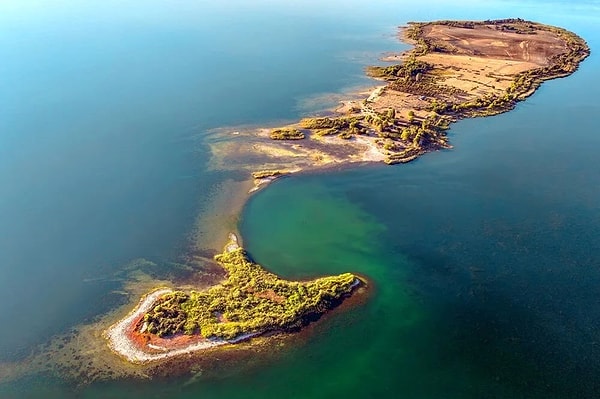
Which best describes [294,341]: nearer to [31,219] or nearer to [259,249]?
[259,249]

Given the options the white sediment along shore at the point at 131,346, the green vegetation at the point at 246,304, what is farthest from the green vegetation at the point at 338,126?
the white sediment along shore at the point at 131,346

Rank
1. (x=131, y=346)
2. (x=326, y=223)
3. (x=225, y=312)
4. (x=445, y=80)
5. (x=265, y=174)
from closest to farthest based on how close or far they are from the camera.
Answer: (x=131, y=346), (x=225, y=312), (x=326, y=223), (x=265, y=174), (x=445, y=80)

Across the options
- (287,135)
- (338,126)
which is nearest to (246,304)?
(287,135)

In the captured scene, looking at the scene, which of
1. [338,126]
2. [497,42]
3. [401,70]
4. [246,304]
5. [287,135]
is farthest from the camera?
[497,42]

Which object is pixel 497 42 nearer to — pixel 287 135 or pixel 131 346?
pixel 287 135

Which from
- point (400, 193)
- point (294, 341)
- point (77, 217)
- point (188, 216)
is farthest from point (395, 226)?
point (77, 217)

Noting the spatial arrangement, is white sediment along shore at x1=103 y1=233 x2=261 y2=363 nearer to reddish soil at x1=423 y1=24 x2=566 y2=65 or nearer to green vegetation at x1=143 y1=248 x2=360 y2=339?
green vegetation at x1=143 y1=248 x2=360 y2=339

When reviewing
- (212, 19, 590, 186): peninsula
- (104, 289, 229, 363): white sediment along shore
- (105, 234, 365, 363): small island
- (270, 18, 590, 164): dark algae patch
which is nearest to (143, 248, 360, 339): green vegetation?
(105, 234, 365, 363): small island
